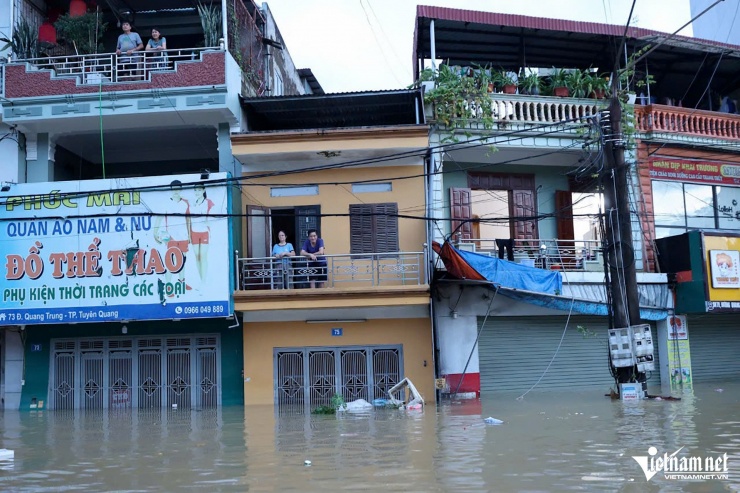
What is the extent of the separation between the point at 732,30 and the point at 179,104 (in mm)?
19357

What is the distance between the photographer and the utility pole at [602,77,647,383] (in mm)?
15703

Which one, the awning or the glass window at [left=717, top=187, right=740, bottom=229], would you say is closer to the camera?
the awning

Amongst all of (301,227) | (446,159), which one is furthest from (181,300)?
(446,159)

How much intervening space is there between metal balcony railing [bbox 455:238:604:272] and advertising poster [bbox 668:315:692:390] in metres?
2.39

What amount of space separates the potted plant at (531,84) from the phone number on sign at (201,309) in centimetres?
991

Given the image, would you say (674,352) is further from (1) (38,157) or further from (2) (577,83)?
(1) (38,157)

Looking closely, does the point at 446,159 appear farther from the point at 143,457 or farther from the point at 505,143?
the point at 143,457

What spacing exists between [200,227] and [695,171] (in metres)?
13.3

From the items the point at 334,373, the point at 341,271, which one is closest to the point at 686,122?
the point at 341,271

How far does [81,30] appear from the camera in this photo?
1964 cm

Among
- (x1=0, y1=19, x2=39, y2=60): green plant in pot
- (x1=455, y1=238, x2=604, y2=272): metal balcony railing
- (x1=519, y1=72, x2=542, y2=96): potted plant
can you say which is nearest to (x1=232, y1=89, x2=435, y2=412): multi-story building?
(x1=455, y1=238, x2=604, y2=272): metal balcony railing

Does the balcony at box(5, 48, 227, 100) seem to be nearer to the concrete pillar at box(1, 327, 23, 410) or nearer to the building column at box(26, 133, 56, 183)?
the building column at box(26, 133, 56, 183)

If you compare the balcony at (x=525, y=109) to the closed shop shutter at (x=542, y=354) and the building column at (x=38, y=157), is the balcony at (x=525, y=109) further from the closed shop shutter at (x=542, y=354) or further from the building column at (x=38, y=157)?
the building column at (x=38, y=157)

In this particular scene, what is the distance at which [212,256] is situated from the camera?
18.0 meters
